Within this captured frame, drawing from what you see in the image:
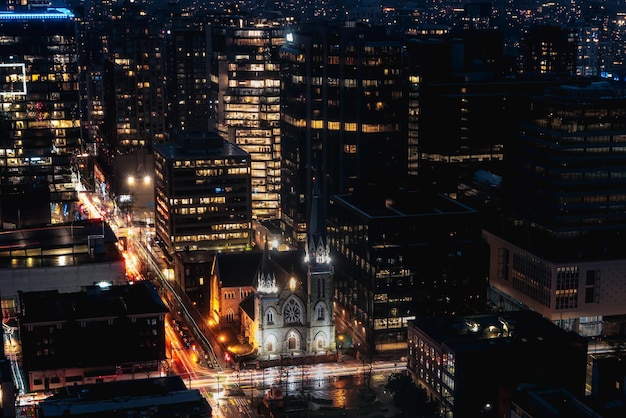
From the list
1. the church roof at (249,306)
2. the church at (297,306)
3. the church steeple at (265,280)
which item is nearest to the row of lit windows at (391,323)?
the church at (297,306)

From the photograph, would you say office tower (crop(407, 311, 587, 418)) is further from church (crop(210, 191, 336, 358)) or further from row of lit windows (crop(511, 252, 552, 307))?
row of lit windows (crop(511, 252, 552, 307))

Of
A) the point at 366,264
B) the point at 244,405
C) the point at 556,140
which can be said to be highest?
the point at 556,140

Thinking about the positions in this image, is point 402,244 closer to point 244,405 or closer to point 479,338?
point 479,338

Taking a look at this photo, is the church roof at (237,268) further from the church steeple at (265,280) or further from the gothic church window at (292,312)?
the gothic church window at (292,312)

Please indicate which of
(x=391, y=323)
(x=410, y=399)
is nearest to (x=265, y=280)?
(x=391, y=323)

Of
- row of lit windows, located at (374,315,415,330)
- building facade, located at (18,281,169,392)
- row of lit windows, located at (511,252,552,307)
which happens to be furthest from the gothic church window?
row of lit windows, located at (511,252,552,307)

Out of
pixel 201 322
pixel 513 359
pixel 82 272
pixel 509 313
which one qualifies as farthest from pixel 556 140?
pixel 82 272
